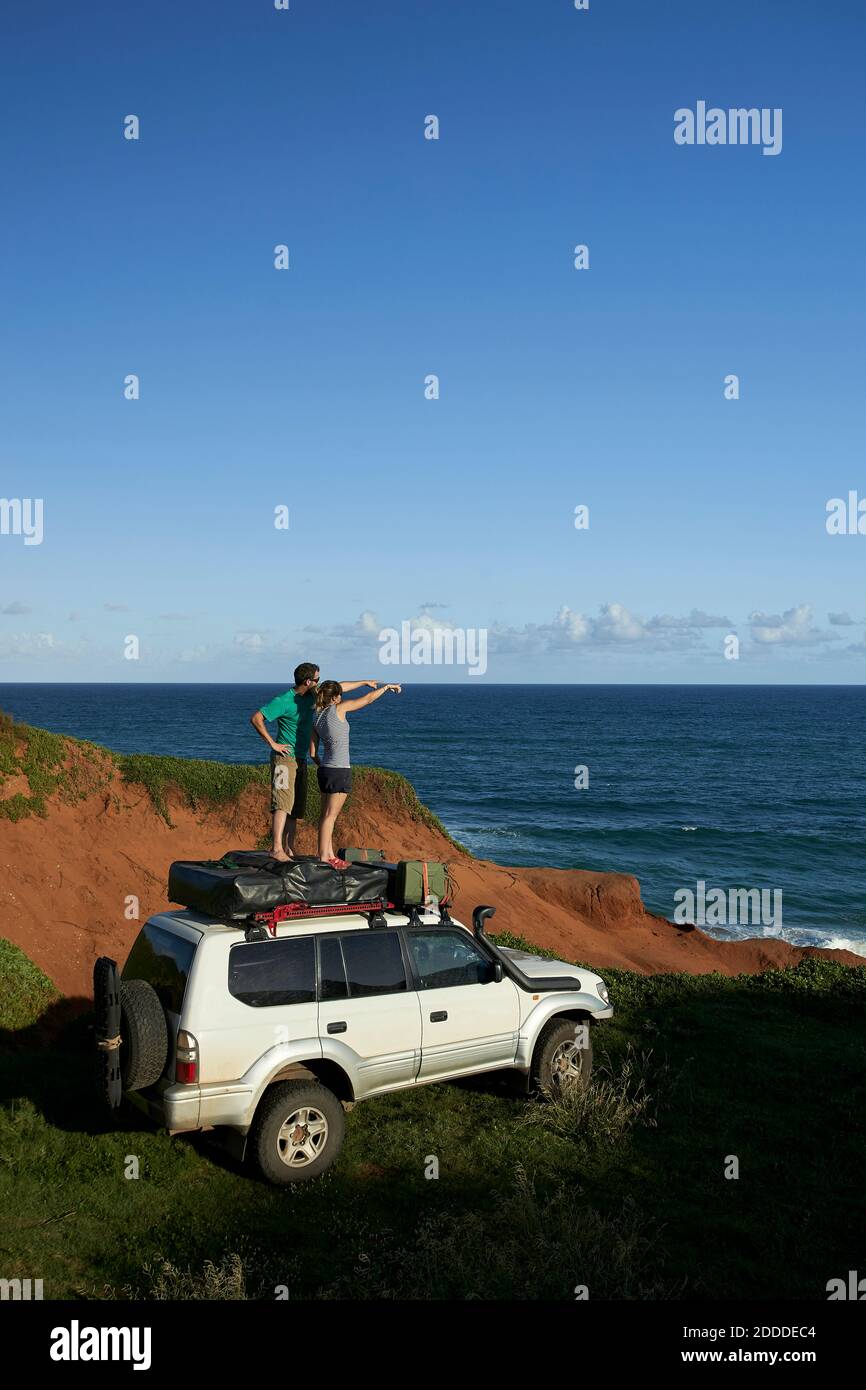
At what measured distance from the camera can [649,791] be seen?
61094 millimetres

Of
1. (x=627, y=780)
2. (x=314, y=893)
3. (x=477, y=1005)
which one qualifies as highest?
(x=314, y=893)

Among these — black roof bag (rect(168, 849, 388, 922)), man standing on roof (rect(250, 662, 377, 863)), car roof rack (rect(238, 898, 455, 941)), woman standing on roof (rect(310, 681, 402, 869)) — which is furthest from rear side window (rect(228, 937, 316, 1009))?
man standing on roof (rect(250, 662, 377, 863))

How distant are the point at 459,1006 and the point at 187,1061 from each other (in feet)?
8.69

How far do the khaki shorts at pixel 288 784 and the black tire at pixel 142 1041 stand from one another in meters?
3.41

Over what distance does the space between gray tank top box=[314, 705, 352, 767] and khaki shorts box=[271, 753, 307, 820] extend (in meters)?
0.38

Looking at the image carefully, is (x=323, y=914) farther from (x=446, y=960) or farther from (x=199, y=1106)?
(x=199, y=1106)

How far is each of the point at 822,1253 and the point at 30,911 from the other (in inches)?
456

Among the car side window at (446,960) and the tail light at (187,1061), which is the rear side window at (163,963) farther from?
the car side window at (446,960)

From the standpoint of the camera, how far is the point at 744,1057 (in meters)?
10.8

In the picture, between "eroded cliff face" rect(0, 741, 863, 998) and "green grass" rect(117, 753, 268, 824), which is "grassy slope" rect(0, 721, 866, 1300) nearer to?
"eroded cliff face" rect(0, 741, 863, 998)

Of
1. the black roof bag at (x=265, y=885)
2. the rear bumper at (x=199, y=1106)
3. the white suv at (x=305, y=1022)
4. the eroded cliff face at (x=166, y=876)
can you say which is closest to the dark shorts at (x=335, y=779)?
the black roof bag at (x=265, y=885)

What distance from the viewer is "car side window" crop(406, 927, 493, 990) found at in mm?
8531
